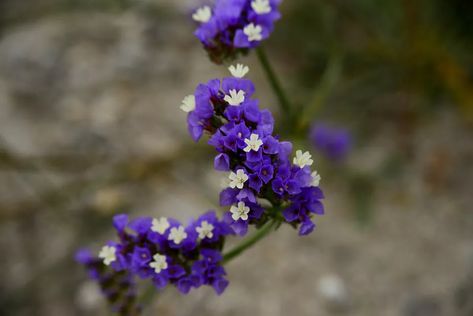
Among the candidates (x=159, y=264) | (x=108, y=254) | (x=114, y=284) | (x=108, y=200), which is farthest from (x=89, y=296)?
(x=159, y=264)

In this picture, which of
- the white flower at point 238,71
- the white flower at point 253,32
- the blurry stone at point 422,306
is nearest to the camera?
the white flower at point 238,71

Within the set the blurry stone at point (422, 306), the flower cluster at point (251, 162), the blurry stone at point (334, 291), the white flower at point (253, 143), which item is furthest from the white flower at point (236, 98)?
the blurry stone at point (422, 306)

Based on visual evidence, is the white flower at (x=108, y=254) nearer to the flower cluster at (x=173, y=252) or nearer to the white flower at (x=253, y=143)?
the flower cluster at (x=173, y=252)

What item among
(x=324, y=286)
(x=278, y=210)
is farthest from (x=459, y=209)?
(x=278, y=210)

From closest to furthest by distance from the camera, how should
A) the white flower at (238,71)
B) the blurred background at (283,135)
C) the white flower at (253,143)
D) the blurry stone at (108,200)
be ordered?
the white flower at (253,143) → the white flower at (238,71) → the blurred background at (283,135) → the blurry stone at (108,200)

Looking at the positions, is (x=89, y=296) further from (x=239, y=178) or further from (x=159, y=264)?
(x=239, y=178)

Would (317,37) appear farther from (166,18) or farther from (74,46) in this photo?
(74,46)

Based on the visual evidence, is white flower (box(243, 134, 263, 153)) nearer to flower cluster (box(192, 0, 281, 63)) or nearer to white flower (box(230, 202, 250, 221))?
white flower (box(230, 202, 250, 221))

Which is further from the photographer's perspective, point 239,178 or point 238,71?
point 238,71
